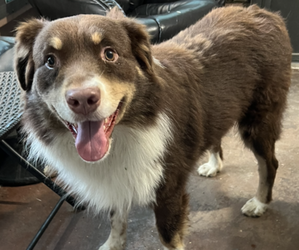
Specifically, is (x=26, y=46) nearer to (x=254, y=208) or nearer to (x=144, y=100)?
(x=144, y=100)

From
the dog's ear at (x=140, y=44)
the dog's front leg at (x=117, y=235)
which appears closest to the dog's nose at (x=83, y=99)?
the dog's ear at (x=140, y=44)

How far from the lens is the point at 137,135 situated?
150cm

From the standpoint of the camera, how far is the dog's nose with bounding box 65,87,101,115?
1.16 m

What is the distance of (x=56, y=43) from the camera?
1.32m

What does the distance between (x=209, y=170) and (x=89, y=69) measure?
169 cm

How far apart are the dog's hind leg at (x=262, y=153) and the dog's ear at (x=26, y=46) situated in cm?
136

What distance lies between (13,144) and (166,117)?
1.72 metres

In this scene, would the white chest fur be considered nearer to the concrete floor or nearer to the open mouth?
the open mouth

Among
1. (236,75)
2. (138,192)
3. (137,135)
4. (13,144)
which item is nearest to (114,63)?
(137,135)

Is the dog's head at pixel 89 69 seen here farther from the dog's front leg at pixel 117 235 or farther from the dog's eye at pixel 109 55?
the dog's front leg at pixel 117 235

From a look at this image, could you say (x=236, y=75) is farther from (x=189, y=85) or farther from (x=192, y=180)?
(x=192, y=180)

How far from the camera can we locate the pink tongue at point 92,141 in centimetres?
132

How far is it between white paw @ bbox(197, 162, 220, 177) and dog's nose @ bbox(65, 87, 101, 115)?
5.59ft

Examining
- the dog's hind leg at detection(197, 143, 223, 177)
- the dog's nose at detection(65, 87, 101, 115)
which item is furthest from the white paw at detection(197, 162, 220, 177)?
the dog's nose at detection(65, 87, 101, 115)
